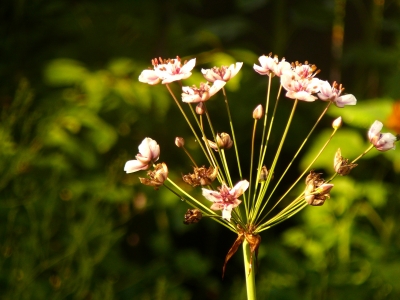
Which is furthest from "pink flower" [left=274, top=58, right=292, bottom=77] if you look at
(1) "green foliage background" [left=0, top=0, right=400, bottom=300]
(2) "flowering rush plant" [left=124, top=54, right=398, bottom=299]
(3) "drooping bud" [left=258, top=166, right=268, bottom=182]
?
(1) "green foliage background" [left=0, top=0, right=400, bottom=300]

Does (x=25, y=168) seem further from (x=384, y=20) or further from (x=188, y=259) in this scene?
(x=384, y=20)

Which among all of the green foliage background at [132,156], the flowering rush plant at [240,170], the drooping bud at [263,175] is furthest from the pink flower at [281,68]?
the green foliage background at [132,156]

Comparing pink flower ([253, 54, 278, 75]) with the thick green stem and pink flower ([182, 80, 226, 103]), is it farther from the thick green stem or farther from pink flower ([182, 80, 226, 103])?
the thick green stem

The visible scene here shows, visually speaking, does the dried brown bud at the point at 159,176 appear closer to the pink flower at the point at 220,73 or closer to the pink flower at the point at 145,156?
the pink flower at the point at 145,156

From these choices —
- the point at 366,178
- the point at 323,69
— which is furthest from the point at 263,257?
the point at 323,69

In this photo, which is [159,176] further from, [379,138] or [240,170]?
[379,138]
